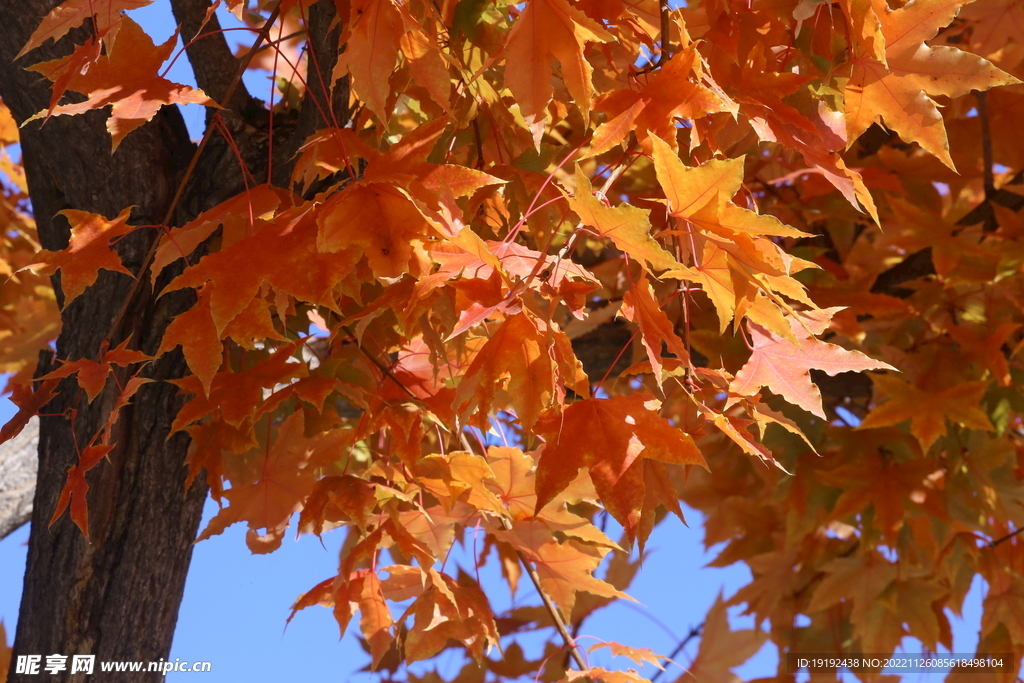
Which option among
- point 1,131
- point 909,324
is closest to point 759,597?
point 909,324

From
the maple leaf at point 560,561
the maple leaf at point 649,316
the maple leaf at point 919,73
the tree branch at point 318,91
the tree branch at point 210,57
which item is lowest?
the maple leaf at point 560,561

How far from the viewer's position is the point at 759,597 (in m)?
1.90

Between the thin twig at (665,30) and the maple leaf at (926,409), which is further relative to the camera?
the maple leaf at (926,409)

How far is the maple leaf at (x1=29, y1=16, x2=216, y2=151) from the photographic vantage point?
28.2 inches

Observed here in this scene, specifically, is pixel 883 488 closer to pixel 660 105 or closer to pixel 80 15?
pixel 660 105

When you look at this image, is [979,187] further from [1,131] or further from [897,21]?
[1,131]

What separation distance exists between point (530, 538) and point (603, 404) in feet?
1.17

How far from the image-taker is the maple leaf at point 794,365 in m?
0.78

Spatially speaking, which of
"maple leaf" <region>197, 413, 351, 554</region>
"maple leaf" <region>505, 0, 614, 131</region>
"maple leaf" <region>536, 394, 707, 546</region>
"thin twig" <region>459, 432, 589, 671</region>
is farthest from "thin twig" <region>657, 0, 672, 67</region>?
"maple leaf" <region>197, 413, 351, 554</region>

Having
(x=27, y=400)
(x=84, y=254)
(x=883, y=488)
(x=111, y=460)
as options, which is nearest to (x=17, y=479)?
(x=111, y=460)

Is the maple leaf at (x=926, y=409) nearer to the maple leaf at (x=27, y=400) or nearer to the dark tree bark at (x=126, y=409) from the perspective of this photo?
the dark tree bark at (x=126, y=409)

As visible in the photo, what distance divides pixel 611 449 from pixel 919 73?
1.67 feet

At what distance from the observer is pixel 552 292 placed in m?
0.58

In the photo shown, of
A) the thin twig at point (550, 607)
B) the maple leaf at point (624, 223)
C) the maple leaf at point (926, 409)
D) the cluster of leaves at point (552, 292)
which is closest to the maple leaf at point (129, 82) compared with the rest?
the cluster of leaves at point (552, 292)
